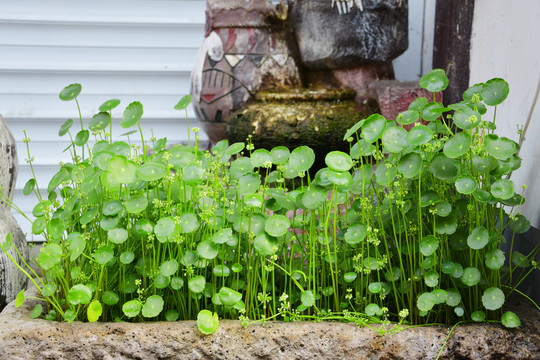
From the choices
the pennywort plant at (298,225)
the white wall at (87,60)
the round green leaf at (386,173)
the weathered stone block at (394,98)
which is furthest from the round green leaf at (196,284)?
the white wall at (87,60)

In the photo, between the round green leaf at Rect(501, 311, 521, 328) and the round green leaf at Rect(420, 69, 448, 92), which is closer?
the round green leaf at Rect(501, 311, 521, 328)

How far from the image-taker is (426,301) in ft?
4.54

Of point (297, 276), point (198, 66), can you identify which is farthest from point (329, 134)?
point (297, 276)

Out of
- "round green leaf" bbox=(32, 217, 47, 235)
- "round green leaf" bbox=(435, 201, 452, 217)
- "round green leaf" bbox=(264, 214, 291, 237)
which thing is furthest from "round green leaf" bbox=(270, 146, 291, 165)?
"round green leaf" bbox=(32, 217, 47, 235)

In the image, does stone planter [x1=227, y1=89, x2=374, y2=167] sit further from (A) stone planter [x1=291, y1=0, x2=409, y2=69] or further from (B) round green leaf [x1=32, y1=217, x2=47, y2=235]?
(B) round green leaf [x1=32, y1=217, x2=47, y2=235]

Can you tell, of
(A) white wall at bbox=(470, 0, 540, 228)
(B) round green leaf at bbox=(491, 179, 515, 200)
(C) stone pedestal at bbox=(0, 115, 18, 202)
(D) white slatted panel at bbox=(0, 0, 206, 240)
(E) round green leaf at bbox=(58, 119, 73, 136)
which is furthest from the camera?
(D) white slatted panel at bbox=(0, 0, 206, 240)

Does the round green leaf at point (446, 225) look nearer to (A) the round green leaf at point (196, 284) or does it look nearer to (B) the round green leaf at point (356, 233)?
(B) the round green leaf at point (356, 233)

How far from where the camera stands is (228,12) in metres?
2.92

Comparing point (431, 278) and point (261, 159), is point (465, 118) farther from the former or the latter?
point (261, 159)

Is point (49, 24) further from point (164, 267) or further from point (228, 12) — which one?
point (164, 267)

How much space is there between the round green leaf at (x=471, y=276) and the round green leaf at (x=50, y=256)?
961 millimetres

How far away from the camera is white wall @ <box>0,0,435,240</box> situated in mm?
3926

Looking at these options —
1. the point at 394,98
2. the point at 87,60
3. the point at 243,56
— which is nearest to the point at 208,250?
the point at 394,98

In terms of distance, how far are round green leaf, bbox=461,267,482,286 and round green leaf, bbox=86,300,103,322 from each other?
872mm
